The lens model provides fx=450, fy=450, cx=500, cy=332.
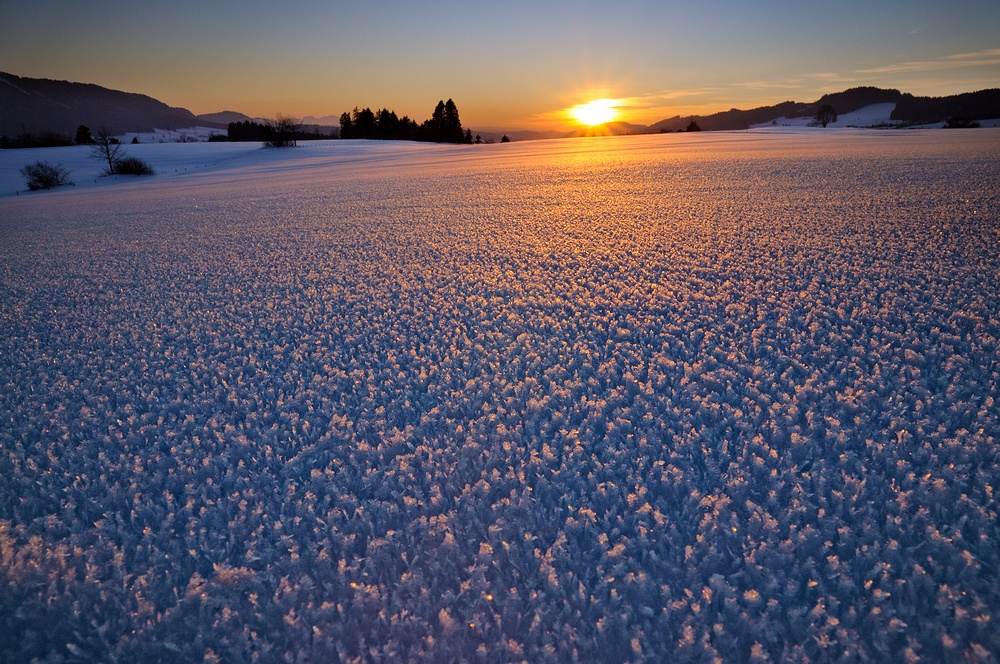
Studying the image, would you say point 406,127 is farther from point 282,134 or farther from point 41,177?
point 41,177

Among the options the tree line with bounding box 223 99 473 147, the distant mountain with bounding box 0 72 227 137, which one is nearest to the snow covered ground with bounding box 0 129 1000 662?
the tree line with bounding box 223 99 473 147

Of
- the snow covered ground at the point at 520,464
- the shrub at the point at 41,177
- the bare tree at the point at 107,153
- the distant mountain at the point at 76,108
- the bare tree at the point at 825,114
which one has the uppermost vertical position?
the distant mountain at the point at 76,108

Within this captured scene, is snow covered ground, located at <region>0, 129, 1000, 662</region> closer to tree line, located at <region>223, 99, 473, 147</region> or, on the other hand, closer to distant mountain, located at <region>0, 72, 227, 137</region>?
tree line, located at <region>223, 99, 473, 147</region>

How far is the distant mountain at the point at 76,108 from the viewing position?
4863 inches

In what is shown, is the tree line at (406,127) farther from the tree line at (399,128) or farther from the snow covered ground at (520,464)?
the snow covered ground at (520,464)

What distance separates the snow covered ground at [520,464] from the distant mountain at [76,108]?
156 m

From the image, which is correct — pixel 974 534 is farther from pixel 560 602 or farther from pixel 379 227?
pixel 379 227

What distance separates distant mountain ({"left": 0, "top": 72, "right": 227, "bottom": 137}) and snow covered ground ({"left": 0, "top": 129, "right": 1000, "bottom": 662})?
156 metres

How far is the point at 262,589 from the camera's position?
880mm

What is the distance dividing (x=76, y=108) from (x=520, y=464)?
219620 mm

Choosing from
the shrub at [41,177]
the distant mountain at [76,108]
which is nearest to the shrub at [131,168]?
the shrub at [41,177]

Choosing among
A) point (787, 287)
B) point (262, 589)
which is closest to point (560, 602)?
point (262, 589)

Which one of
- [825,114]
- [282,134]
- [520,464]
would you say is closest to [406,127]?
[282,134]

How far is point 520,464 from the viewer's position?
3.80ft
